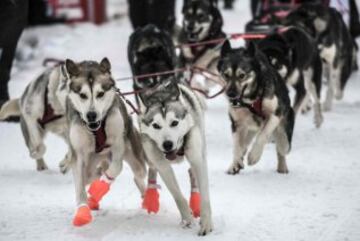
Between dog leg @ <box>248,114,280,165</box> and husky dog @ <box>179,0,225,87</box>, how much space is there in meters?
2.02

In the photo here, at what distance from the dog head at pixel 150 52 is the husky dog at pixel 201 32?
21.9 inches

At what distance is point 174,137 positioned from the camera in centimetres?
301

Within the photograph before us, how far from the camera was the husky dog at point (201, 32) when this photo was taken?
19.5ft

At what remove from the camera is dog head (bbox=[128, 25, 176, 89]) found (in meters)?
5.14

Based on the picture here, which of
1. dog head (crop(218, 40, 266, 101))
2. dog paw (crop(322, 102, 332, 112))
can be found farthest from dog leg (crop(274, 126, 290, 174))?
dog paw (crop(322, 102, 332, 112))

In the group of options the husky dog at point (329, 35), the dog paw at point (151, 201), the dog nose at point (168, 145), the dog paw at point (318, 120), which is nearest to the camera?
the dog nose at point (168, 145)

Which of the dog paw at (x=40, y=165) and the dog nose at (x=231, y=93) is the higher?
the dog nose at (x=231, y=93)

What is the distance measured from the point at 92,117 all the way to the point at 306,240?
3.38 feet

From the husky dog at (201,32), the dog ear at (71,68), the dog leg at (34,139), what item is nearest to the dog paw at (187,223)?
the dog ear at (71,68)

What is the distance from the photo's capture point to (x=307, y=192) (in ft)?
12.4

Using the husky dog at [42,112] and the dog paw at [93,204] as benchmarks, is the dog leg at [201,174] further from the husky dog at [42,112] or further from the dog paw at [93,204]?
the husky dog at [42,112]

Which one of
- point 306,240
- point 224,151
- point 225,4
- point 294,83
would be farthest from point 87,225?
point 225,4

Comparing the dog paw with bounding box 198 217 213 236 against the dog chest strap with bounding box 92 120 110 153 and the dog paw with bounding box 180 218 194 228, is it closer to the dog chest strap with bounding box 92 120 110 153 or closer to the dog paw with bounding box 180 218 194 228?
the dog paw with bounding box 180 218 194 228

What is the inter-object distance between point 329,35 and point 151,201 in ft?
9.01
